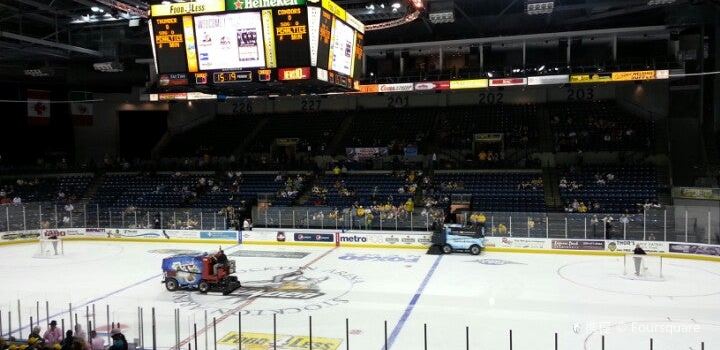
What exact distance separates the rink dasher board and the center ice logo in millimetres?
5475

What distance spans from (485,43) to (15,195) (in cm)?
2694

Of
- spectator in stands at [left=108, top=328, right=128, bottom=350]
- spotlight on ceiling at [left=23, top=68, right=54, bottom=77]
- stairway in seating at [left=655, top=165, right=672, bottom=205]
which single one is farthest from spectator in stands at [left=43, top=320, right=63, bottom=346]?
stairway in seating at [left=655, top=165, right=672, bottom=205]

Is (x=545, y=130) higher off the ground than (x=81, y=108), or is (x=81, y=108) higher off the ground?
(x=81, y=108)

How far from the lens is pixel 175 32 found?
1427cm

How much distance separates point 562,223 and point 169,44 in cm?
1608

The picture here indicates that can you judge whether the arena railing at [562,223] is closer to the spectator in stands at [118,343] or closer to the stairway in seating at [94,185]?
the stairway in seating at [94,185]

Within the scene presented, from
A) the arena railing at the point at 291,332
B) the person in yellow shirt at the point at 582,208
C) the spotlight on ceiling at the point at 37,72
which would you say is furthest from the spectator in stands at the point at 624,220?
the spotlight on ceiling at the point at 37,72

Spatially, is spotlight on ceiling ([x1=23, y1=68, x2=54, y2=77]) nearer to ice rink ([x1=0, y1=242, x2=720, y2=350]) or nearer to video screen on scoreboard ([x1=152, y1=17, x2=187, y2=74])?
ice rink ([x1=0, y1=242, x2=720, y2=350])

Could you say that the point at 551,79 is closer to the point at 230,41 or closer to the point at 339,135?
the point at 339,135

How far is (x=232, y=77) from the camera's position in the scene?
14.0 meters

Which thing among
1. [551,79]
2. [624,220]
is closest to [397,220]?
[624,220]

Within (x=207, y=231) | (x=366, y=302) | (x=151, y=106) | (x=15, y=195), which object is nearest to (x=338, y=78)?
(x=366, y=302)

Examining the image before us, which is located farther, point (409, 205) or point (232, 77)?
point (409, 205)

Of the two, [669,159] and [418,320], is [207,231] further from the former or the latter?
[669,159]
